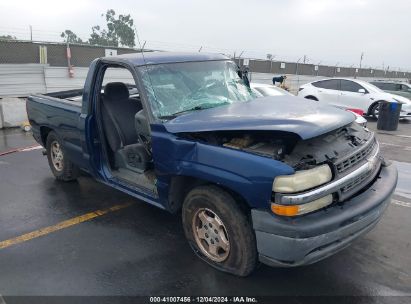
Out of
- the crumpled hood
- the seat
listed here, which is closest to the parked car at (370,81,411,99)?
the crumpled hood

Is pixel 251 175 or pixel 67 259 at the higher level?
pixel 251 175

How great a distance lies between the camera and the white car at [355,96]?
42.3ft

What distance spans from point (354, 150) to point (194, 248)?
1.65 m

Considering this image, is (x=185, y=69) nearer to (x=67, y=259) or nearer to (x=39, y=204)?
(x=67, y=259)

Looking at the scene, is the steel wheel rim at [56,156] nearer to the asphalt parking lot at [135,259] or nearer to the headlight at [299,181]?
the asphalt parking lot at [135,259]

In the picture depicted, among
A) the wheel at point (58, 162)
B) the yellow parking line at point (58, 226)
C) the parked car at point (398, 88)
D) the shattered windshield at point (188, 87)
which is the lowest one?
the yellow parking line at point (58, 226)

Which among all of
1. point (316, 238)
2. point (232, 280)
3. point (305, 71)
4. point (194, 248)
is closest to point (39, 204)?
point (194, 248)

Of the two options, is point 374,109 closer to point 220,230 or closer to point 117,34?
point 220,230

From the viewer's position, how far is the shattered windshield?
3645 mm

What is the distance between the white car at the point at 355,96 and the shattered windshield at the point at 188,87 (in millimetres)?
9720

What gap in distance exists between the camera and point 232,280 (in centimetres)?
315

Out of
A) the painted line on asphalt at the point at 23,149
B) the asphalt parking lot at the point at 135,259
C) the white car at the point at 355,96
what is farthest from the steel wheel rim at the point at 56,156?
the white car at the point at 355,96

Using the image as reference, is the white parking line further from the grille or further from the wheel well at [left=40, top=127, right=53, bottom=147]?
the wheel well at [left=40, top=127, right=53, bottom=147]

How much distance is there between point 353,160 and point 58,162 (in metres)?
4.20
